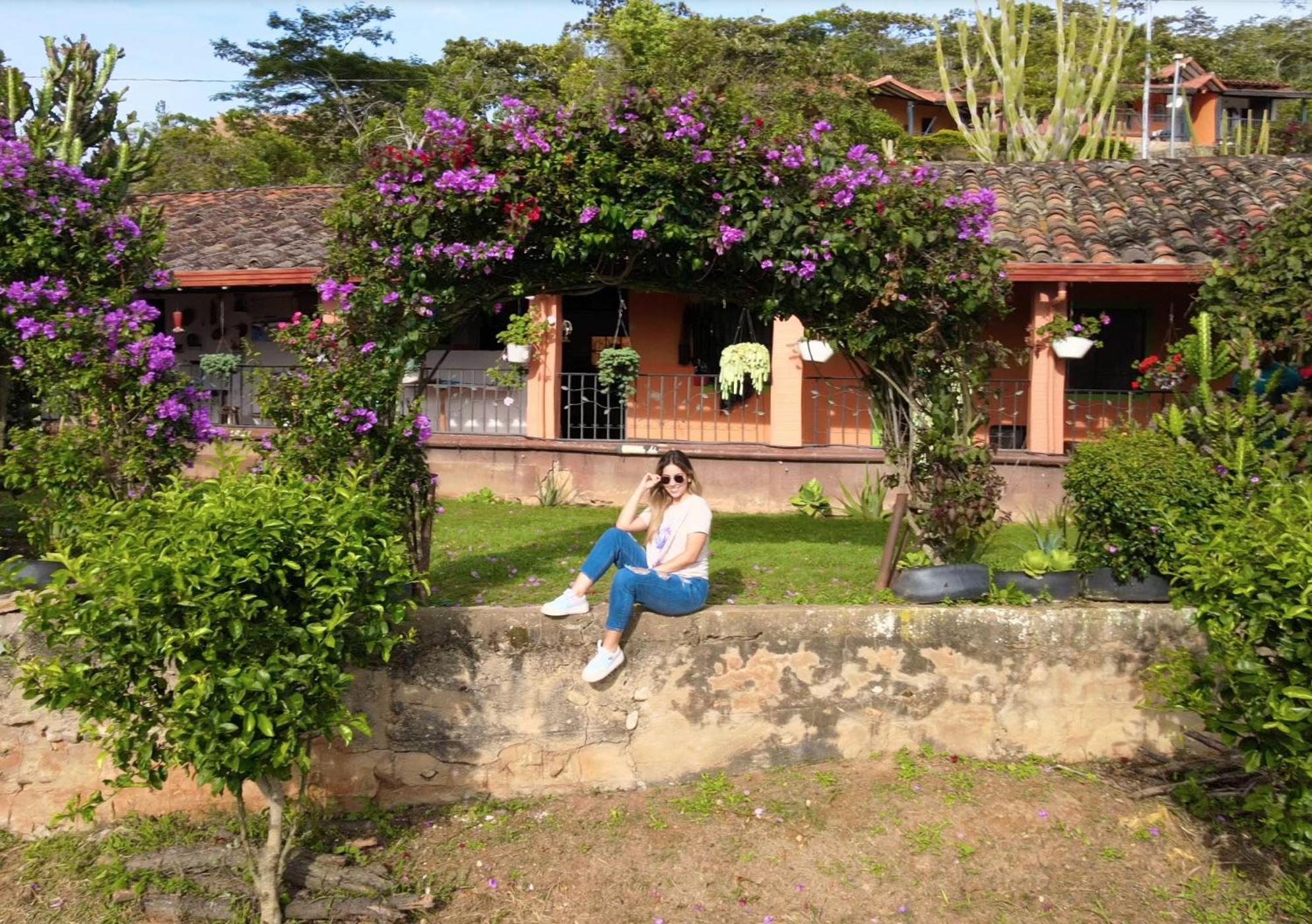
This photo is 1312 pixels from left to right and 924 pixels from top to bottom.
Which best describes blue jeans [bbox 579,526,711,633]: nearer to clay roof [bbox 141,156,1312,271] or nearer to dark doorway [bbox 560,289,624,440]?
clay roof [bbox 141,156,1312,271]

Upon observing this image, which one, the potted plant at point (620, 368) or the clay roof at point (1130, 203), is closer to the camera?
the clay roof at point (1130, 203)

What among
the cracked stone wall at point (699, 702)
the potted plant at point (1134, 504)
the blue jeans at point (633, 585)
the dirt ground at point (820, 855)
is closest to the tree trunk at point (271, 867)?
the dirt ground at point (820, 855)

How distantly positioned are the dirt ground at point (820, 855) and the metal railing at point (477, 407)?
27.0ft

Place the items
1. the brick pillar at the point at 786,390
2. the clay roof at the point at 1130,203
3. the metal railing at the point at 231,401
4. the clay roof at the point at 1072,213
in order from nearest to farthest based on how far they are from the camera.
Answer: the clay roof at the point at 1130,203, the clay roof at the point at 1072,213, the brick pillar at the point at 786,390, the metal railing at the point at 231,401

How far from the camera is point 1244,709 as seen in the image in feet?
15.2

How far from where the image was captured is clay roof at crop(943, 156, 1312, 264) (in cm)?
1120

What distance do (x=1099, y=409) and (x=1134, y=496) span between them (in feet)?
24.4

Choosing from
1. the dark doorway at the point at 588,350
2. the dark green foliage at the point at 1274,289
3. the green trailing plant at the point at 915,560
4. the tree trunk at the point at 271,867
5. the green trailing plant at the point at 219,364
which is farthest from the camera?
the dark doorway at the point at 588,350

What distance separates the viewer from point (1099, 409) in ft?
41.6

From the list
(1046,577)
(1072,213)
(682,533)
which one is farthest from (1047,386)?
(682,533)

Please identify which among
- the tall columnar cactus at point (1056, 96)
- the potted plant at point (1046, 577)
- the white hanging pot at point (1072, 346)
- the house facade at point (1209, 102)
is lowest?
the potted plant at point (1046, 577)

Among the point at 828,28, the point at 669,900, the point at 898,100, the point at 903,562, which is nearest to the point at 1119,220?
the point at 903,562

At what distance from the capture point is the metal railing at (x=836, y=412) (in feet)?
42.2

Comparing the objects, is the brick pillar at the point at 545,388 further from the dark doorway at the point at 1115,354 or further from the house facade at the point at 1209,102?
the house facade at the point at 1209,102
